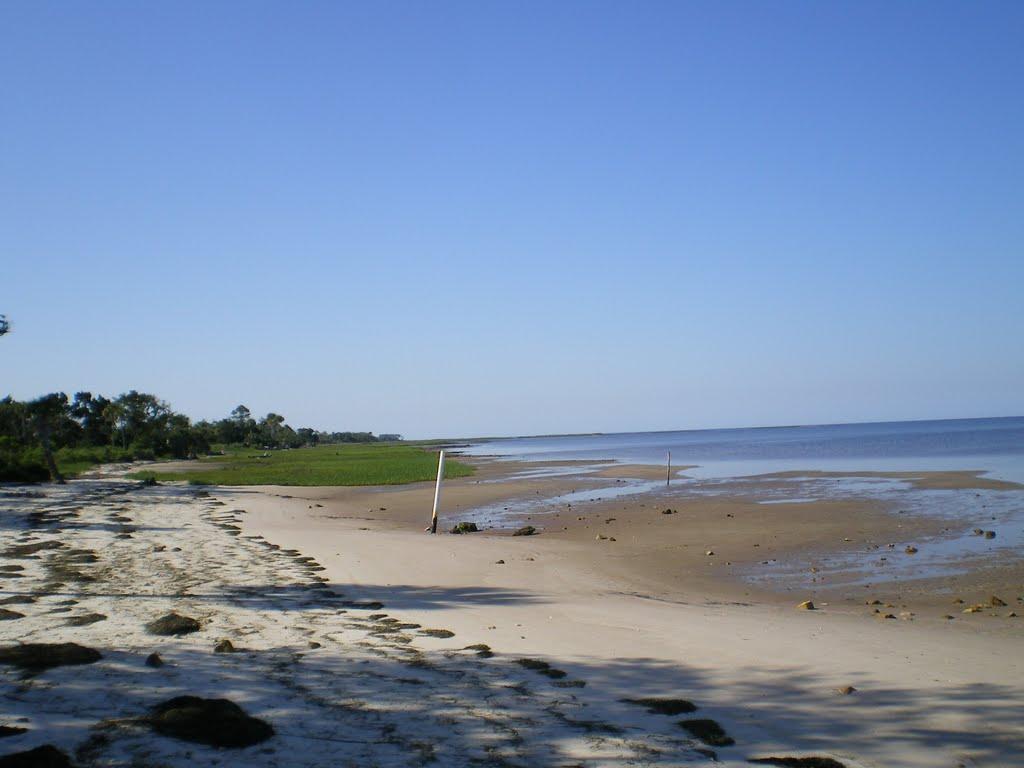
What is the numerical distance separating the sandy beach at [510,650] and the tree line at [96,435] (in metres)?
24.3

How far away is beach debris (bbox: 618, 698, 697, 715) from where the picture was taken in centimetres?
601

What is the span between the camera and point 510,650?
7.91m

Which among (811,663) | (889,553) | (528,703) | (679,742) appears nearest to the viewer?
(679,742)

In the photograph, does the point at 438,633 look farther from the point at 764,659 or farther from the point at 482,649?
the point at 764,659

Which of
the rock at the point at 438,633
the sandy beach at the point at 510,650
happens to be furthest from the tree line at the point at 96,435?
the rock at the point at 438,633

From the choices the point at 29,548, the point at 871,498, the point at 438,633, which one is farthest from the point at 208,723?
the point at 871,498

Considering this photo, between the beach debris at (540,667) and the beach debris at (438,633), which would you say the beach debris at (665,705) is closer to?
the beach debris at (540,667)

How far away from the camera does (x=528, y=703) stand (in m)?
6.06

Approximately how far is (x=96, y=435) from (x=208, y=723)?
4013 inches

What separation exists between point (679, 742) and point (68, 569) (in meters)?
10.7

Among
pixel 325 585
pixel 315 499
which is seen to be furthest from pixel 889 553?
pixel 315 499

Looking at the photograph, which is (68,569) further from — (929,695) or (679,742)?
(929,695)

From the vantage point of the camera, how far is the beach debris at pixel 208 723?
16.1 ft

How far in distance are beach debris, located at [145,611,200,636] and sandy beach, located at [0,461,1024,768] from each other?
21 centimetres
